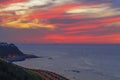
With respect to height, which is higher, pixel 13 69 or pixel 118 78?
pixel 13 69

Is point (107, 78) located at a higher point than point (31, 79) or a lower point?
lower

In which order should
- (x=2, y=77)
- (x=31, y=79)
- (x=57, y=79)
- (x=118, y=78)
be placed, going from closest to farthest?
(x=2, y=77)
(x=31, y=79)
(x=57, y=79)
(x=118, y=78)

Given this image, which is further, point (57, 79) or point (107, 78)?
point (107, 78)

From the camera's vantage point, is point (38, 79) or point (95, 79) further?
point (95, 79)

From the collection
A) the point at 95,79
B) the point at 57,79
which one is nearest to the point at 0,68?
the point at 57,79

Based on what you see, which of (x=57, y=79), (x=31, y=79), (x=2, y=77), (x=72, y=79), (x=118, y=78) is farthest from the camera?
A: (x=118, y=78)

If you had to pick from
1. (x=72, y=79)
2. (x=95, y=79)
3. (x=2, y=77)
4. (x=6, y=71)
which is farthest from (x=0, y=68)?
(x=95, y=79)

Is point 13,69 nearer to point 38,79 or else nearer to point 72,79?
point 38,79

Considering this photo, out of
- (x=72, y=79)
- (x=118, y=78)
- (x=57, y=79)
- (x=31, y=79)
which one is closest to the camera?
(x=31, y=79)

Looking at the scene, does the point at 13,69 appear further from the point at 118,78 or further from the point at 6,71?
the point at 118,78
